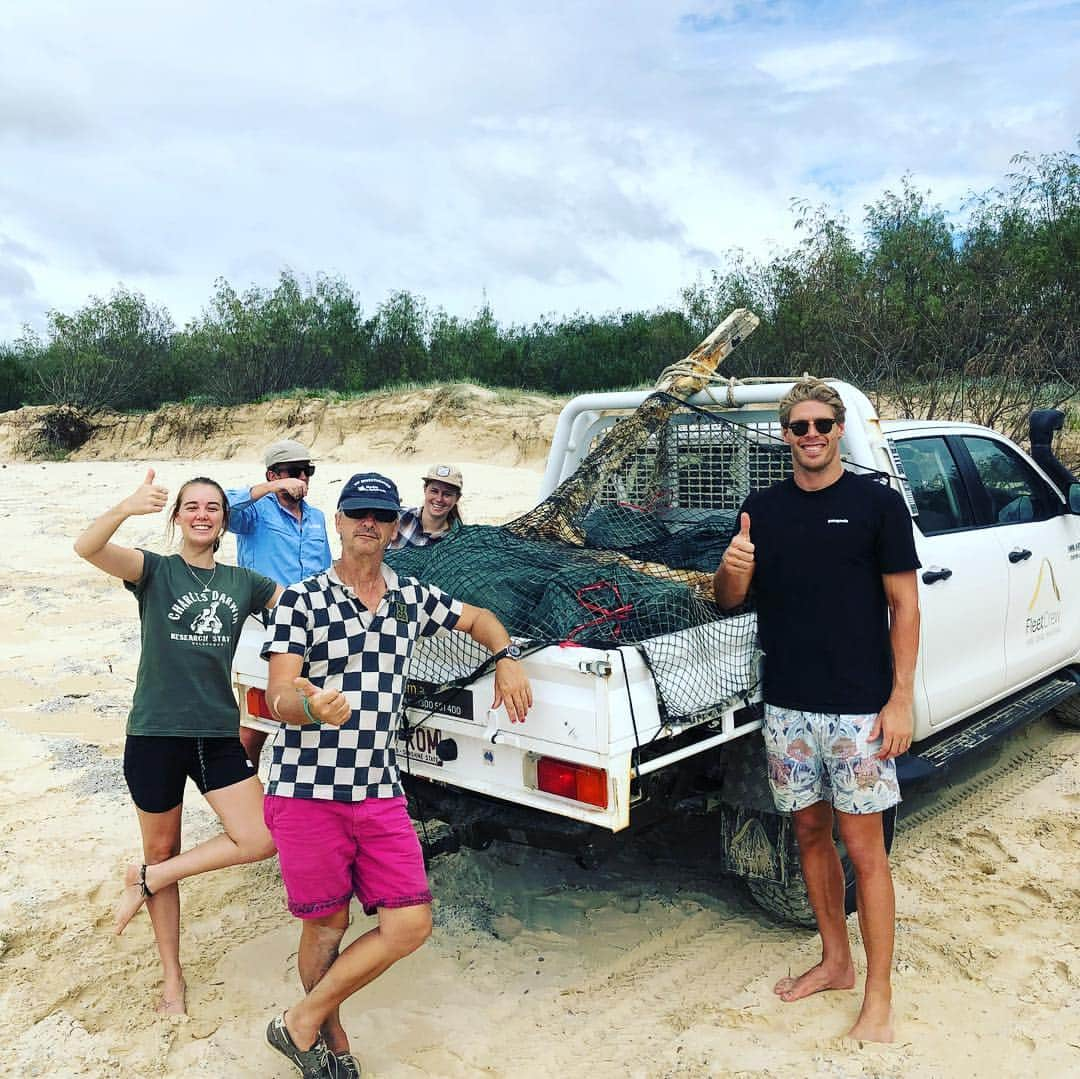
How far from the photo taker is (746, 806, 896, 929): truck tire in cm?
365

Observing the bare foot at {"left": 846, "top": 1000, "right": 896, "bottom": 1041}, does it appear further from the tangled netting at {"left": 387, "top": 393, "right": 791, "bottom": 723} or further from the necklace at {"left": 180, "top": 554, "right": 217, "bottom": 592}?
the necklace at {"left": 180, "top": 554, "right": 217, "bottom": 592}

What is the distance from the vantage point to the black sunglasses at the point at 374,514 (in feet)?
9.21

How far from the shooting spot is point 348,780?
9.17 feet

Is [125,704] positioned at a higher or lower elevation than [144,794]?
lower

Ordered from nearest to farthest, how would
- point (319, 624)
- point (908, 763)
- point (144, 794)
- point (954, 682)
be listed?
point (319, 624)
point (144, 794)
point (908, 763)
point (954, 682)

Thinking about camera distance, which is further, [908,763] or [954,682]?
[954,682]

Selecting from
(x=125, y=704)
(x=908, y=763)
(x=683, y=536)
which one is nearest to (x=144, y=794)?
(x=683, y=536)

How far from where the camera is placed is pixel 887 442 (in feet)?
13.4

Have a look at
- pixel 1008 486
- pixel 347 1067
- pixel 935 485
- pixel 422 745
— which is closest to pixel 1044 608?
pixel 1008 486

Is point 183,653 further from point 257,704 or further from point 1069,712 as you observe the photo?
point 1069,712

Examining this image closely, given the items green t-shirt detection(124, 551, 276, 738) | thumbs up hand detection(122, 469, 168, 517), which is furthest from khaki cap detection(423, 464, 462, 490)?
thumbs up hand detection(122, 469, 168, 517)

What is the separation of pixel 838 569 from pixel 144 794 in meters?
2.33

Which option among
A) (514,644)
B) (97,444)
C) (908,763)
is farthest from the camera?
(97,444)

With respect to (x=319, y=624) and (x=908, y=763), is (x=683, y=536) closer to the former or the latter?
(x=908, y=763)
